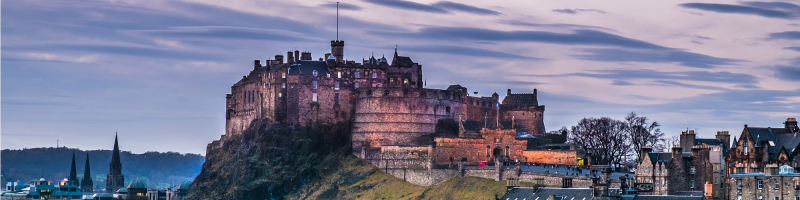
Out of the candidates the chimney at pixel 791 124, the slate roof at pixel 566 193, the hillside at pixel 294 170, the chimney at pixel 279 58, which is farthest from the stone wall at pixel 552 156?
the chimney at pixel 279 58

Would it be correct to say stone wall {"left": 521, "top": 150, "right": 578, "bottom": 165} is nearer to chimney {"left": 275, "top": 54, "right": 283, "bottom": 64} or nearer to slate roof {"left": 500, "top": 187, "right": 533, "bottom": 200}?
slate roof {"left": 500, "top": 187, "right": 533, "bottom": 200}

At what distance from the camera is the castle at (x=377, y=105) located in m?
167

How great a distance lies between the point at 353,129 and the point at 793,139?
64.9m

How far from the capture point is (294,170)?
550 ft

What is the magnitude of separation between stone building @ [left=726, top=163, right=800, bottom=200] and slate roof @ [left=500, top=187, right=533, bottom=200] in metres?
20.0

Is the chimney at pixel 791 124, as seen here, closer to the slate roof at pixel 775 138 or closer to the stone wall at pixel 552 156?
the slate roof at pixel 775 138

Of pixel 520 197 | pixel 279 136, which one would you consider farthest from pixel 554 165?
pixel 279 136

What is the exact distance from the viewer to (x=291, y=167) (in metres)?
168

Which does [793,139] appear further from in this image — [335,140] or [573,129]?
[335,140]

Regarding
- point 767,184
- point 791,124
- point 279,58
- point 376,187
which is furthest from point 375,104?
point 767,184

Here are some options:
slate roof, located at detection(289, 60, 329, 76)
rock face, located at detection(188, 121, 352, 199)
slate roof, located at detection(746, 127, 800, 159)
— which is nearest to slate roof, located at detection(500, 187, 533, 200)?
slate roof, located at detection(746, 127, 800, 159)

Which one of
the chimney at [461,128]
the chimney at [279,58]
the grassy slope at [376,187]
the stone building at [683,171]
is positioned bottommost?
the grassy slope at [376,187]

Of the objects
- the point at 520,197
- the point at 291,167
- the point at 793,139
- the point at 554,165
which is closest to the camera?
the point at 793,139

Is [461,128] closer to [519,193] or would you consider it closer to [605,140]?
[605,140]
